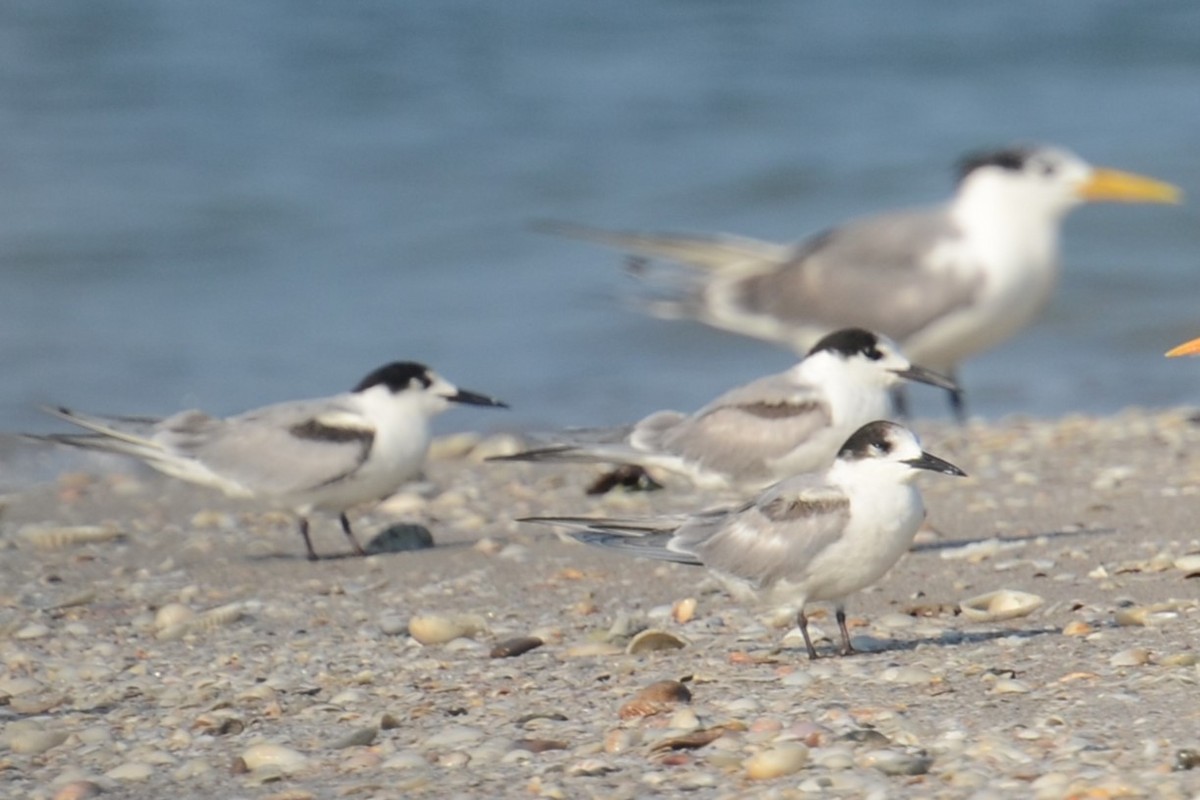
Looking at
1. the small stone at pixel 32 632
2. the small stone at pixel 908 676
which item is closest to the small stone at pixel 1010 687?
the small stone at pixel 908 676

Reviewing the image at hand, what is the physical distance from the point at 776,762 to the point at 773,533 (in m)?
0.99

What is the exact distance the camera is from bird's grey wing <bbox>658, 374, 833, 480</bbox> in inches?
225

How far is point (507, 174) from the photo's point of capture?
13.7 m

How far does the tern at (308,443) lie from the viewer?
5945 millimetres

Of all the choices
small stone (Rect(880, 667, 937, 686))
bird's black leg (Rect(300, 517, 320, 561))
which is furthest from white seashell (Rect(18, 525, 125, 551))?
small stone (Rect(880, 667, 937, 686))

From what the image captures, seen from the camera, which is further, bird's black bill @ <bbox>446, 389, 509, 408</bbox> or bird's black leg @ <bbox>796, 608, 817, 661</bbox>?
bird's black bill @ <bbox>446, 389, 509, 408</bbox>

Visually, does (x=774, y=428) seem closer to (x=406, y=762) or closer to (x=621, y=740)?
(x=621, y=740)

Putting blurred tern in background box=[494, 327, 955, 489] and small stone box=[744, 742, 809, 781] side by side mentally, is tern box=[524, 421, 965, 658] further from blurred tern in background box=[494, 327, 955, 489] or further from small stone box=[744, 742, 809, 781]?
blurred tern in background box=[494, 327, 955, 489]

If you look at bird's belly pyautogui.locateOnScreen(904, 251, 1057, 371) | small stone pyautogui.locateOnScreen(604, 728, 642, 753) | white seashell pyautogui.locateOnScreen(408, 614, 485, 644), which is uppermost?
bird's belly pyautogui.locateOnScreen(904, 251, 1057, 371)

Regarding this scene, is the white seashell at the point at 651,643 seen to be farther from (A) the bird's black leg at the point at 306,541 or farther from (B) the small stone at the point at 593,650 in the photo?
(A) the bird's black leg at the point at 306,541

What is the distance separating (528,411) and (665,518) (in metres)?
4.22

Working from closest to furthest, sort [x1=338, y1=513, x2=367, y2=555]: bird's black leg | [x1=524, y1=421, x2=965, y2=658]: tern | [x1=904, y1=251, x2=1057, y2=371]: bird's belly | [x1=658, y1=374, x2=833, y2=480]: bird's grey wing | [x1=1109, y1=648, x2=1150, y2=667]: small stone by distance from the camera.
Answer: [x1=1109, y1=648, x2=1150, y2=667]: small stone → [x1=524, y1=421, x2=965, y2=658]: tern → [x1=658, y1=374, x2=833, y2=480]: bird's grey wing → [x1=338, y1=513, x2=367, y2=555]: bird's black leg → [x1=904, y1=251, x2=1057, y2=371]: bird's belly

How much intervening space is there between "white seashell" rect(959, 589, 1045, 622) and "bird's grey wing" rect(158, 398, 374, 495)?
1.88m

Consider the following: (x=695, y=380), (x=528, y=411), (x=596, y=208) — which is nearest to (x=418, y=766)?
(x=528, y=411)
